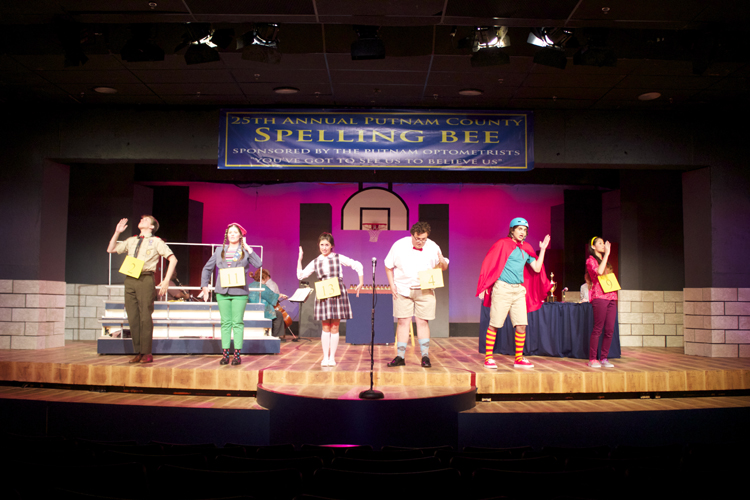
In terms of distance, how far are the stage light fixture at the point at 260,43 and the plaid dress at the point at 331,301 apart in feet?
6.68

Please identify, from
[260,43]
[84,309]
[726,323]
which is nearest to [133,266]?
[260,43]

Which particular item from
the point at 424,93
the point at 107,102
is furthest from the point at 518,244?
the point at 107,102

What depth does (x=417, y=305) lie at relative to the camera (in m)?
5.02

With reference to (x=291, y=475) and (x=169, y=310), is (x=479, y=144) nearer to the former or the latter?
(x=169, y=310)

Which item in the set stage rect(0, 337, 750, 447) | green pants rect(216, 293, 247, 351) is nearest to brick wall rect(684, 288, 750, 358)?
stage rect(0, 337, 750, 447)

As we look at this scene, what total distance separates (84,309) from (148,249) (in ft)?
11.8

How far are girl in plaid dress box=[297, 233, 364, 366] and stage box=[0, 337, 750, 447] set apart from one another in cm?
33

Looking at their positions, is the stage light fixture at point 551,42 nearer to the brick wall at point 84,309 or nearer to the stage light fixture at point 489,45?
the stage light fixture at point 489,45

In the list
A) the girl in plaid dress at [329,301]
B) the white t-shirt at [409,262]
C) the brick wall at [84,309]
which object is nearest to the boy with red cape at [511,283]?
the white t-shirt at [409,262]

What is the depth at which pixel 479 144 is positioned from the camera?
602cm

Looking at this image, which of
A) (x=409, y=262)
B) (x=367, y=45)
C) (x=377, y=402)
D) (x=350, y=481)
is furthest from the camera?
(x=409, y=262)

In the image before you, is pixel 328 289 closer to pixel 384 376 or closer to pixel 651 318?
pixel 384 376

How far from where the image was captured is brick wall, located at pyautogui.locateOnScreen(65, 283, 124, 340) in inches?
293

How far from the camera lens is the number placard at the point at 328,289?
15.6 feet
